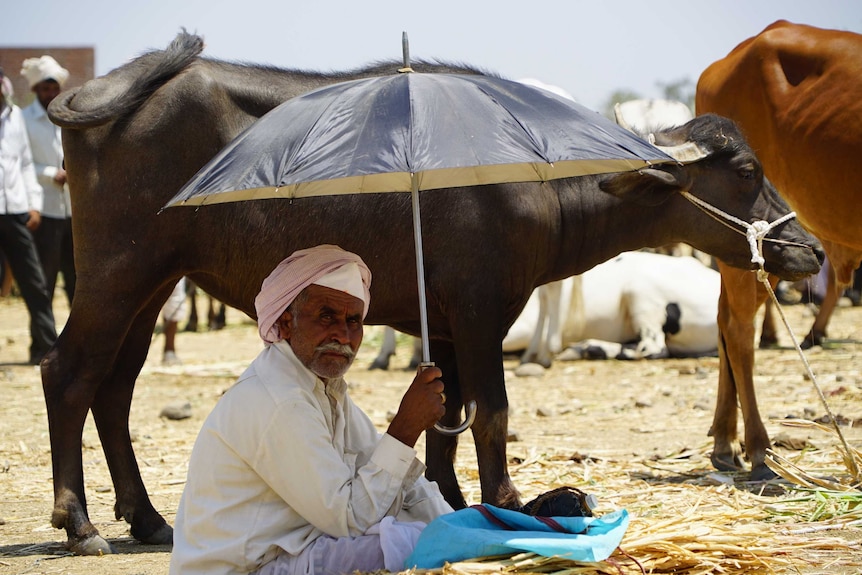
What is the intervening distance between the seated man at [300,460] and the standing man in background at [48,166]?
863 centimetres

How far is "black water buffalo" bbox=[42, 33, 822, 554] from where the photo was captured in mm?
5016

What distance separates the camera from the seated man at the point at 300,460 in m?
3.47

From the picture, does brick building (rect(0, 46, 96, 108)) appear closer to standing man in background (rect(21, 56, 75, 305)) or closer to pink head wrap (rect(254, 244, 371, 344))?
standing man in background (rect(21, 56, 75, 305))

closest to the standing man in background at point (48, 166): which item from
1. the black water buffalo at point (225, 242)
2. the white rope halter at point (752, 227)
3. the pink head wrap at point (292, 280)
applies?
the black water buffalo at point (225, 242)

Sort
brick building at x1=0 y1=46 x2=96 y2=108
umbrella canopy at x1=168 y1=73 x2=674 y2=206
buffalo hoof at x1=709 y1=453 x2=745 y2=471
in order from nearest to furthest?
umbrella canopy at x1=168 y1=73 x2=674 y2=206, buffalo hoof at x1=709 y1=453 x2=745 y2=471, brick building at x1=0 y1=46 x2=96 y2=108

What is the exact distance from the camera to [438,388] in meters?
3.63

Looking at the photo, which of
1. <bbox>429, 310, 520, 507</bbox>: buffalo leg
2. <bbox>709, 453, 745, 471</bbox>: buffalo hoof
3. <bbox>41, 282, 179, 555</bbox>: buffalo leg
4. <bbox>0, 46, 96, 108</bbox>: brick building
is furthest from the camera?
<bbox>0, 46, 96, 108</bbox>: brick building

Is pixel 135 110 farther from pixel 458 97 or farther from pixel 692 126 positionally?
pixel 692 126

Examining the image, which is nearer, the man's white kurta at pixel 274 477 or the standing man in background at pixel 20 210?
the man's white kurta at pixel 274 477

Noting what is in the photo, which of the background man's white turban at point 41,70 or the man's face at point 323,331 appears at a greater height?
the background man's white turban at point 41,70

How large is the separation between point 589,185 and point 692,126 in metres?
0.75

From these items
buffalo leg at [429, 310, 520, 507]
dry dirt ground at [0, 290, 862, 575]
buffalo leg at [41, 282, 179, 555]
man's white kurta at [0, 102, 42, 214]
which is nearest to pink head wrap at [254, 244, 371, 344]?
buffalo leg at [429, 310, 520, 507]

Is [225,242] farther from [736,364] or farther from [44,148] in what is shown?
[44,148]

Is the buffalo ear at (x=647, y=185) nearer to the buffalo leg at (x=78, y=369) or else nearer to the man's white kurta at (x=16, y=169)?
the buffalo leg at (x=78, y=369)
